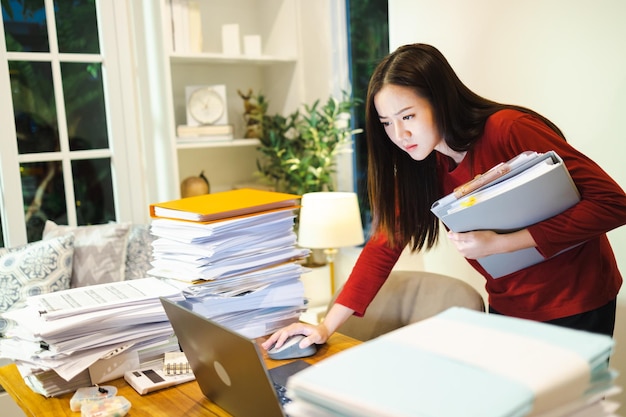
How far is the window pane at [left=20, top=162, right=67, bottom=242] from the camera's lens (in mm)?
2889

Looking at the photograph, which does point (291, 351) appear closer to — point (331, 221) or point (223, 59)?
point (331, 221)

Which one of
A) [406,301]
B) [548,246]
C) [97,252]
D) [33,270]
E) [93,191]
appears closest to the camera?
[548,246]

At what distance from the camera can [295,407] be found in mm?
573

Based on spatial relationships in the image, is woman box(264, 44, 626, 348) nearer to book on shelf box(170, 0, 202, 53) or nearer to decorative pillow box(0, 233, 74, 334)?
decorative pillow box(0, 233, 74, 334)

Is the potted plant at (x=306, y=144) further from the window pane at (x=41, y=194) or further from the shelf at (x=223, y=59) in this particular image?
the window pane at (x=41, y=194)

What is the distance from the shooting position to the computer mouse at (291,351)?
124 centimetres

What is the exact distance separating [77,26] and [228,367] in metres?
2.66

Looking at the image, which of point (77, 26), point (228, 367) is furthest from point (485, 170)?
point (77, 26)

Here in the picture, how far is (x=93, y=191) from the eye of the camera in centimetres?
310

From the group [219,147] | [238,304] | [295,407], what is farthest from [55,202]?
[295,407]

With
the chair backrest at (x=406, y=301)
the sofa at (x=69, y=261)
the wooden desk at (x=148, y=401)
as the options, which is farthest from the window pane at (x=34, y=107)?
the chair backrest at (x=406, y=301)

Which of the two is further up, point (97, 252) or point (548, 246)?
point (548, 246)

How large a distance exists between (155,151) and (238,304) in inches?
79.2

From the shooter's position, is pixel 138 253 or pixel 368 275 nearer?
pixel 368 275
